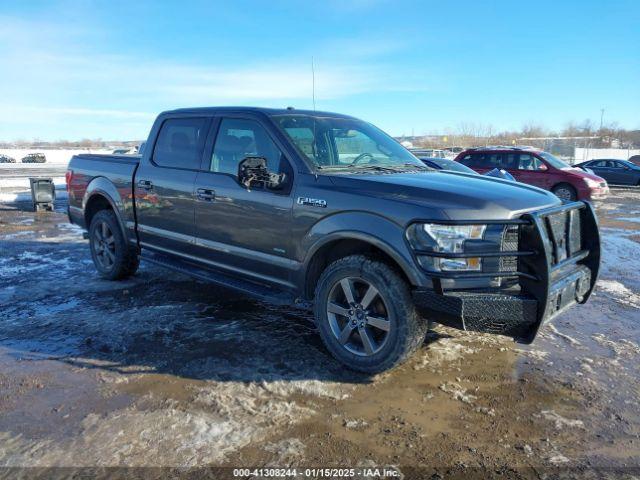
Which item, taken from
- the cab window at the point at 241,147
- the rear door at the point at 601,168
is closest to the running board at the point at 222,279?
the cab window at the point at 241,147

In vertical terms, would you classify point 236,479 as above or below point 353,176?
below

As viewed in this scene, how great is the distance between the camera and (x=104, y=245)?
623 centimetres

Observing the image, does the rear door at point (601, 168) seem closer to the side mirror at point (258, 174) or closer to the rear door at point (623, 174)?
the rear door at point (623, 174)

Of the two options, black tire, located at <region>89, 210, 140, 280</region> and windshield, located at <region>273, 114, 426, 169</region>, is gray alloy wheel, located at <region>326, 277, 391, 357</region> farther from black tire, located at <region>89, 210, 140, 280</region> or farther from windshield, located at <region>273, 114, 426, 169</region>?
A: black tire, located at <region>89, 210, 140, 280</region>

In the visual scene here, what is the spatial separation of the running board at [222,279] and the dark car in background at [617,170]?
24.2 m

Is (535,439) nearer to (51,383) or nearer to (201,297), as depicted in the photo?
(51,383)

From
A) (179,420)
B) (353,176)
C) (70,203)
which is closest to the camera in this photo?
(179,420)

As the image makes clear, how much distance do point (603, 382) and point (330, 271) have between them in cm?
214

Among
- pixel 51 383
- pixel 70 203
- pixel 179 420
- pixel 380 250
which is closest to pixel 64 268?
pixel 70 203

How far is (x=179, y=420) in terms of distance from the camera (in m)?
3.09

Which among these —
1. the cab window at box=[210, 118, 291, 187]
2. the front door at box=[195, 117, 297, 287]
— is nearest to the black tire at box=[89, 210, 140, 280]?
the front door at box=[195, 117, 297, 287]

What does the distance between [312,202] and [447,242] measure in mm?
1102

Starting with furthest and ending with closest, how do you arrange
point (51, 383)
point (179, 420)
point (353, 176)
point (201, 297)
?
point (201, 297), point (353, 176), point (51, 383), point (179, 420)

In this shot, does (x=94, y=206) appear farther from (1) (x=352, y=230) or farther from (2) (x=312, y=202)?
(1) (x=352, y=230)
